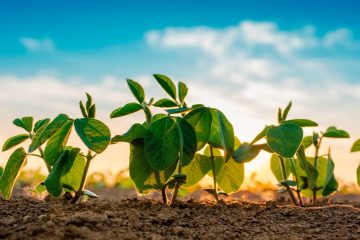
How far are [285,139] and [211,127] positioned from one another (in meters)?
0.41

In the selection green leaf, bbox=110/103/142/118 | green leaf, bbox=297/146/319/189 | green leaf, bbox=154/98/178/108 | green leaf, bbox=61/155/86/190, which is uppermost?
green leaf, bbox=154/98/178/108

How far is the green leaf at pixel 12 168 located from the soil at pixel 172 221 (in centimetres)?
10

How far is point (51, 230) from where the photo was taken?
1995mm

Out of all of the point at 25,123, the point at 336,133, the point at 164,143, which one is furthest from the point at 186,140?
the point at 336,133

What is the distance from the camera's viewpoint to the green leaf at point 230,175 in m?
3.01

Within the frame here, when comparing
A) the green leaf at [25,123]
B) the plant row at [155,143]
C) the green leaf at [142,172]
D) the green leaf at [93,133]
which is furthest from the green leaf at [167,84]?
the green leaf at [25,123]

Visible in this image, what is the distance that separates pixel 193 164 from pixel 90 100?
73 centimetres

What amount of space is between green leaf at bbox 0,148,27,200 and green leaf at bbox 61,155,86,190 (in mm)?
237

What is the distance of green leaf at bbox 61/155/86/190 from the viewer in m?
2.77

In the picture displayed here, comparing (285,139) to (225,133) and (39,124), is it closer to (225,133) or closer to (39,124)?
(225,133)

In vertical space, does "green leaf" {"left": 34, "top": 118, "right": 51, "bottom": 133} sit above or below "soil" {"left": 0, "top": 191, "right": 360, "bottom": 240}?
above

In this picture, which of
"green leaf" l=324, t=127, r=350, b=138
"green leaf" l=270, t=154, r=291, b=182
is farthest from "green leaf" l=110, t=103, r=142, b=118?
"green leaf" l=324, t=127, r=350, b=138

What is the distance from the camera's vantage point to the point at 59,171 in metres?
2.53

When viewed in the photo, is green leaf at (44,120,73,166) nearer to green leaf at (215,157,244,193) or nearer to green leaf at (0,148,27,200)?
green leaf at (0,148,27,200)
